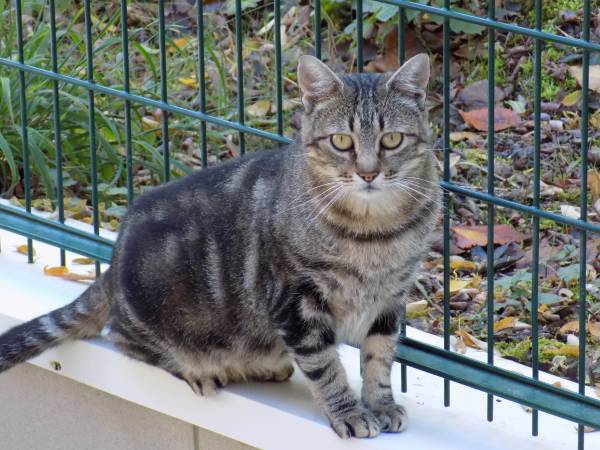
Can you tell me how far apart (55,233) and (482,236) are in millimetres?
1592

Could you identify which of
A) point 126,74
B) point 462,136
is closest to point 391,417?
point 126,74

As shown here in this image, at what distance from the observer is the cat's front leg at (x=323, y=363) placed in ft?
11.1

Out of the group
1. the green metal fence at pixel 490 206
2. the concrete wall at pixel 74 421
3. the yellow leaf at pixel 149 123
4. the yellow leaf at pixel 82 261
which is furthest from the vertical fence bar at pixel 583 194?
the yellow leaf at pixel 149 123

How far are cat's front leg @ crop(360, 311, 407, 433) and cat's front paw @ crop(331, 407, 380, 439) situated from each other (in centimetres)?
7

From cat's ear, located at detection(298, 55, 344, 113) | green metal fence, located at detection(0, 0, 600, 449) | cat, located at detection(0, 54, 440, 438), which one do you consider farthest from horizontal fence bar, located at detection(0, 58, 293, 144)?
cat's ear, located at detection(298, 55, 344, 113)

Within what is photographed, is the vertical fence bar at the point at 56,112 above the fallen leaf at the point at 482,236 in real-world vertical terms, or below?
above

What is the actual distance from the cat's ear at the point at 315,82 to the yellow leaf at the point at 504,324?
114cm

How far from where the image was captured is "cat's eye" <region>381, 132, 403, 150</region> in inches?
131

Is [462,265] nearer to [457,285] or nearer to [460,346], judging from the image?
[457,285]

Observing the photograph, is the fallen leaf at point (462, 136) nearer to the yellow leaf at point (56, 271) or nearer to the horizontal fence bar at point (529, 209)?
the horizontal fence bar at point (529, 209)

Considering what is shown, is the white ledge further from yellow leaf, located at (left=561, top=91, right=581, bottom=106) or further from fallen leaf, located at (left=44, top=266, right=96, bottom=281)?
yellow leaf, located at (left=561, top=91, right=581, bottom=106)

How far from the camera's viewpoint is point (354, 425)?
343 cm

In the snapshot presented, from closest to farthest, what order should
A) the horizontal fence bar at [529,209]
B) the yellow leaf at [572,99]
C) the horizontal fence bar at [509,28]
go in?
the horizontal fence bar at [509,28] < the horizontal fence bar at [529,209] < the yellow leaf at [572,99]

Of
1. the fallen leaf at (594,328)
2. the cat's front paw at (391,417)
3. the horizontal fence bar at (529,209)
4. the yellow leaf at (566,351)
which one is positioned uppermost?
the horizontal fence bar at (529,209)
